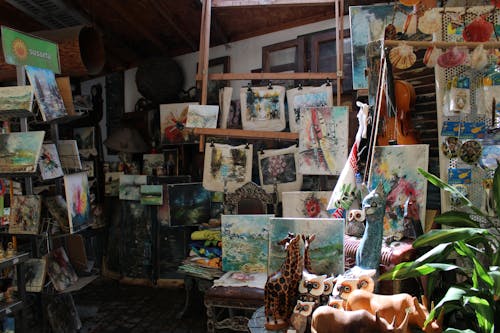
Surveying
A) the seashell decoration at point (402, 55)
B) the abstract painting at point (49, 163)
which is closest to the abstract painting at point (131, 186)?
the abstract painting at point (49, 163)

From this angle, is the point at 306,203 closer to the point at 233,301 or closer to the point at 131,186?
the point at 233,301

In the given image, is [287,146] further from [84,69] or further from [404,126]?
[84,69]

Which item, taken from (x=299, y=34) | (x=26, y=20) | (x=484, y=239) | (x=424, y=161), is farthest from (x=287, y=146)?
(x=26, y=20)

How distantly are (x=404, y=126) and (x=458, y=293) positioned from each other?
1.10 m

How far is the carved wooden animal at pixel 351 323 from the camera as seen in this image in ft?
4.49

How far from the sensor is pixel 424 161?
2.12m

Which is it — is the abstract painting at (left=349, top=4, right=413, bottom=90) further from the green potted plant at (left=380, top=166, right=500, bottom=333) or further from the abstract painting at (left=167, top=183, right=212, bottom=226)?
the abstract painting at (left=167, top=183, right=212, bottom=226)

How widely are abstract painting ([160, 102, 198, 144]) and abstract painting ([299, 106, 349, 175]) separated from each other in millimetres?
1555

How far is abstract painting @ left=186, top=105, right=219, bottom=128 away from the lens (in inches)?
122

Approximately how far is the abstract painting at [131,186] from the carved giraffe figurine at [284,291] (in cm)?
272

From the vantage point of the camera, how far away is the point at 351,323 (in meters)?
1.38

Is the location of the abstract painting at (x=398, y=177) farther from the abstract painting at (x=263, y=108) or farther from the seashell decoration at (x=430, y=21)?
the abstract painting at (x=263, y=108)

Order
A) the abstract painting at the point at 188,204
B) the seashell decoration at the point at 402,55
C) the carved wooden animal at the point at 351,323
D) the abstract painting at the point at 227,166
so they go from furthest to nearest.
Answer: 1. the abstract painting at the point at 188,204
2. the abstract painting at the point at 227,166
3. the seashell decoration at the point at 402,55
4. the carved wooden animal at the point at 351,323

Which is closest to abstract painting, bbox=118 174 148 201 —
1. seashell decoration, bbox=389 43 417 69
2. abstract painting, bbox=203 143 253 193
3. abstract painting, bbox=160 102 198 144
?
abstract painting, bbox=160 102 198 144
